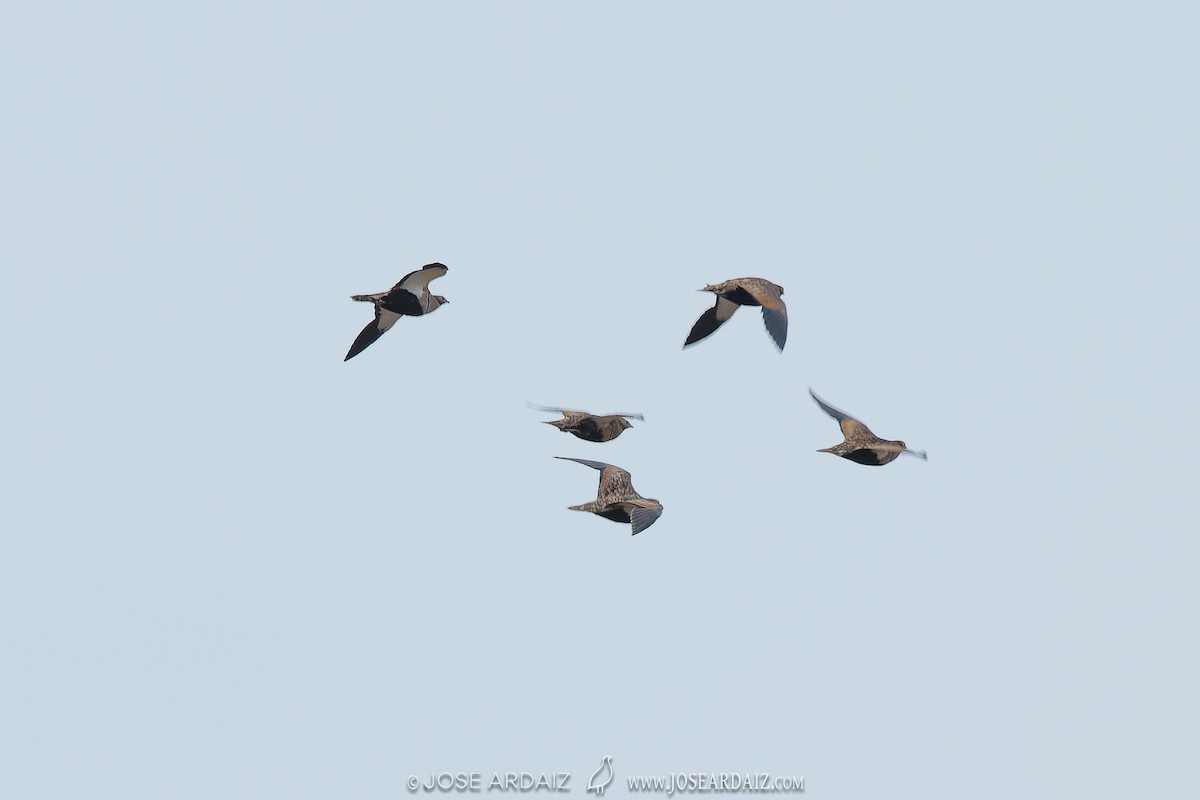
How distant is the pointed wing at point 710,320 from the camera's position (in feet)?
121

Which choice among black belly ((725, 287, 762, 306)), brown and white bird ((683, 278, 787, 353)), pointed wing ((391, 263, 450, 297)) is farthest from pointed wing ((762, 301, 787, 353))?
pointed wing ((391, 263, 450, 297))

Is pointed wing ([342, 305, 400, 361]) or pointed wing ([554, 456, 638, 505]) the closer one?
pointed wing ([554, 456, 638, 505])

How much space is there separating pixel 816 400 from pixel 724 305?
145 inches

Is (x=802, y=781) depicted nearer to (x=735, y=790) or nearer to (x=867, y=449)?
(x=735, y=790)

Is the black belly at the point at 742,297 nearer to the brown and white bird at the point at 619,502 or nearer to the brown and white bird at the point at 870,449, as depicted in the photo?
the brown and white bird at the point at 870,449

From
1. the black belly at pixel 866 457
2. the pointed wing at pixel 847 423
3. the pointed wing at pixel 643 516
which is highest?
the pointed wing at pixel 847 423

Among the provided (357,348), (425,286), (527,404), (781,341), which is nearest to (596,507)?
(527,404)

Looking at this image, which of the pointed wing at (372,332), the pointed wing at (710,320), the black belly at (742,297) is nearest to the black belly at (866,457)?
the black belly at (742,297)

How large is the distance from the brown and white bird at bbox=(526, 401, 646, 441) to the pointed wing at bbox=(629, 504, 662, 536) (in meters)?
3.45

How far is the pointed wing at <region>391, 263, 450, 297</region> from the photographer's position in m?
33.0

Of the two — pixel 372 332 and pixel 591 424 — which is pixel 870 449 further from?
pixel 372 332

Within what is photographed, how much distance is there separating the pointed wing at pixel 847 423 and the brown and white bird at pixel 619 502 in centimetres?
547

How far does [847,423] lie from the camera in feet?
109

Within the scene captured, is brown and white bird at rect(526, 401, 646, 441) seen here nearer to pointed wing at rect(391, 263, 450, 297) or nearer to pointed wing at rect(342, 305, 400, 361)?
pointed wing at rect(391, 263, 450, 297)
